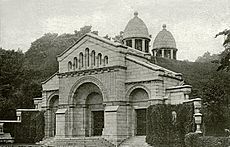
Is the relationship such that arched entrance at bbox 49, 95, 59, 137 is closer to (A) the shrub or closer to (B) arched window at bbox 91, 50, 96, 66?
(B) arched window at bbox 91, 50, 96, 66

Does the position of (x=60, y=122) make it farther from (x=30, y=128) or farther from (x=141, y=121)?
(x=141, y=121)

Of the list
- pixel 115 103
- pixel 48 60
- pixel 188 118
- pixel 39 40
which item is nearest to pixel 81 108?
pixel 115 103

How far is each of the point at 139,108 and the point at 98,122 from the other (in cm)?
485

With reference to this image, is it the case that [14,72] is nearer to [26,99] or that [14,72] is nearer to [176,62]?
[26,99]

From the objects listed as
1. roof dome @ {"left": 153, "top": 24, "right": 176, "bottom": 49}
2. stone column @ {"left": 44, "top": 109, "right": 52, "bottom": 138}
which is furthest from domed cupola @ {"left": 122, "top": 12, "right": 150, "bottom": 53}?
stone column @ {"left": 44, "top": 109, "right": 52, "bottom": 138}

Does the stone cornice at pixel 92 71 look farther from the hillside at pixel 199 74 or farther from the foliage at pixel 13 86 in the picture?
the foliage at pixel 13 86

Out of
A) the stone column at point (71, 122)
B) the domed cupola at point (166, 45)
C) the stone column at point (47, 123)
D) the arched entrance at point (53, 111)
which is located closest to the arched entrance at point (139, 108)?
the stone column at point (71, 122)

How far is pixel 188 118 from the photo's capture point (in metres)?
30.5

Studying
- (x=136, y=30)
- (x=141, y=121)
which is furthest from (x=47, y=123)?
(x=136, y=30)

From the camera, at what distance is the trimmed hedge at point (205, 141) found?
23.2 meters

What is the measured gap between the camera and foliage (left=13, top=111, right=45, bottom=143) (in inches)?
1651

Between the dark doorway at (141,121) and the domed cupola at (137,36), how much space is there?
1015 cm

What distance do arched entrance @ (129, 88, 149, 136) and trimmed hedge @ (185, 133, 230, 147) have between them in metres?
7.93

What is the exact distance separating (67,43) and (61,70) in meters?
31.0
